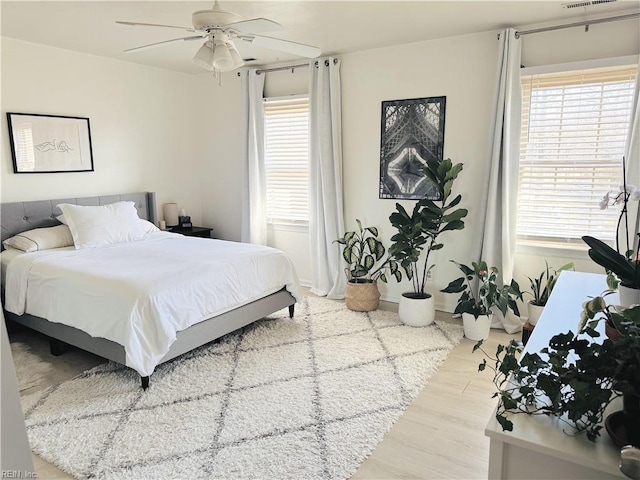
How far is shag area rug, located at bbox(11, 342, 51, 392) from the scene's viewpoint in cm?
297

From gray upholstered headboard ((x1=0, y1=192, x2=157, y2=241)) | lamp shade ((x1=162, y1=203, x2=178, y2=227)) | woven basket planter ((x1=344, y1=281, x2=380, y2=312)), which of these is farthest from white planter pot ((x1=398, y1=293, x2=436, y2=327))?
gray upholstered headboard ((x1=0, y1=192, x2=157, y2=241))

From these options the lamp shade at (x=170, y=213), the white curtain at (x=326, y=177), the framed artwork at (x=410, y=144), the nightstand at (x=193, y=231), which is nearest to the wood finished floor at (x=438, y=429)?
the framed artwork at (x=410, y=144)

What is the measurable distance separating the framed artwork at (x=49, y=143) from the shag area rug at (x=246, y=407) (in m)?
2.14

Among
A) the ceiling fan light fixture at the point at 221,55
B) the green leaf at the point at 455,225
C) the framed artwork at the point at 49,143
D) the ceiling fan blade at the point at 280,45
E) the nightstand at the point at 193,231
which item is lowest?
the nightstand at the point at 193,231

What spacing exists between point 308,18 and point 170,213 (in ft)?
9.63

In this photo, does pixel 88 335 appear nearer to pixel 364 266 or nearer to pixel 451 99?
pixel 364 266

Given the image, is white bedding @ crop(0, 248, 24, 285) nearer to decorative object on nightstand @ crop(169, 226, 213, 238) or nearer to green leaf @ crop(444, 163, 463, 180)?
decorative object on nightstand @ crop(169, 226, 213, 238)

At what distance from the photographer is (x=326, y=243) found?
4734 mm

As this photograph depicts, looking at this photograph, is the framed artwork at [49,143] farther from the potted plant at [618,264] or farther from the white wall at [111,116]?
the potted plant at [618,264]

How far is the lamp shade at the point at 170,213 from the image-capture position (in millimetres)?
5281

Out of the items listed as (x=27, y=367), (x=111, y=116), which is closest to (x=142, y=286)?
(x=27, y=367)

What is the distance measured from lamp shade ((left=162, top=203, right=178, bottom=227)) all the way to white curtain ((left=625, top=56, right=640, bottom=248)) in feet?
14.8

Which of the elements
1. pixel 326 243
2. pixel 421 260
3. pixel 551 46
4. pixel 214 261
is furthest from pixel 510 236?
pixel 214 261

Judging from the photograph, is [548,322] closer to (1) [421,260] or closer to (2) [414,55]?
(1) [421,260]
